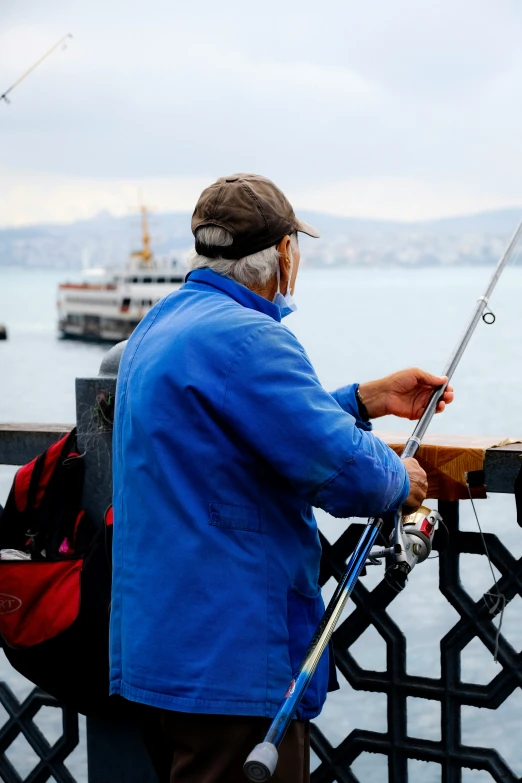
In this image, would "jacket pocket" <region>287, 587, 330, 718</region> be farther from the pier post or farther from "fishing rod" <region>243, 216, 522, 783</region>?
the pier post

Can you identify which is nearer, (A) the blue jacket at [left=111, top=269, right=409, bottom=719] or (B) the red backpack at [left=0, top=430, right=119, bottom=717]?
(A) the blue jacket at [left=111, top=269, right=409, bottom=719]

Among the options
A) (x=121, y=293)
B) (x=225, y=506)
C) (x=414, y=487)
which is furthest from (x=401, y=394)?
(x=121, y=293)

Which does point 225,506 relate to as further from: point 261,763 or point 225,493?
point 261,763

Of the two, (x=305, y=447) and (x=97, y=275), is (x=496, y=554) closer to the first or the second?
(x=305, y=447)

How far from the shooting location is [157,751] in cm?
240

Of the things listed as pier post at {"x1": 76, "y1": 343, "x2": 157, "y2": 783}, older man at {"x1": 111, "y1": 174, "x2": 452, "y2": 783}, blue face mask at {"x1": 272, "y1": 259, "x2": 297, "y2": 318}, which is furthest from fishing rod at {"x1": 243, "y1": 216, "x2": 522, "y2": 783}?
pier post at {"x1": 76, "y1": 343, "x2": 157, "y2": 783}

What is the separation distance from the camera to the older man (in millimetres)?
1986

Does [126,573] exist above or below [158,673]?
above

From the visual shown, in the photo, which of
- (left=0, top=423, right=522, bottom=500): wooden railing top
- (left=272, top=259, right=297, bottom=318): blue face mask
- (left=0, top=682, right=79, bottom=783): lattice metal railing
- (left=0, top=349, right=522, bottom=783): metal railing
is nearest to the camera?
(left=272, top=259, right=297, bottom=318): blue face mask

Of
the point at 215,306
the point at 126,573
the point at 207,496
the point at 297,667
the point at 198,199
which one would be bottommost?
the point at 297,667

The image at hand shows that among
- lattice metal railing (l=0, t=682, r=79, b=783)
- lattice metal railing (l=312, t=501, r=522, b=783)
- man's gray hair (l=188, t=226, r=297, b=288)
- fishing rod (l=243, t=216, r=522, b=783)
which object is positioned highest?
man's gray hair (l=188, t=226, r=297, b=288)

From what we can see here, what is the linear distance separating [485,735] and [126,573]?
7.27 metres

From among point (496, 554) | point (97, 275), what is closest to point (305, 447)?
point (496, 554)

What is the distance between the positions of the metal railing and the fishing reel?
0.30 meters
